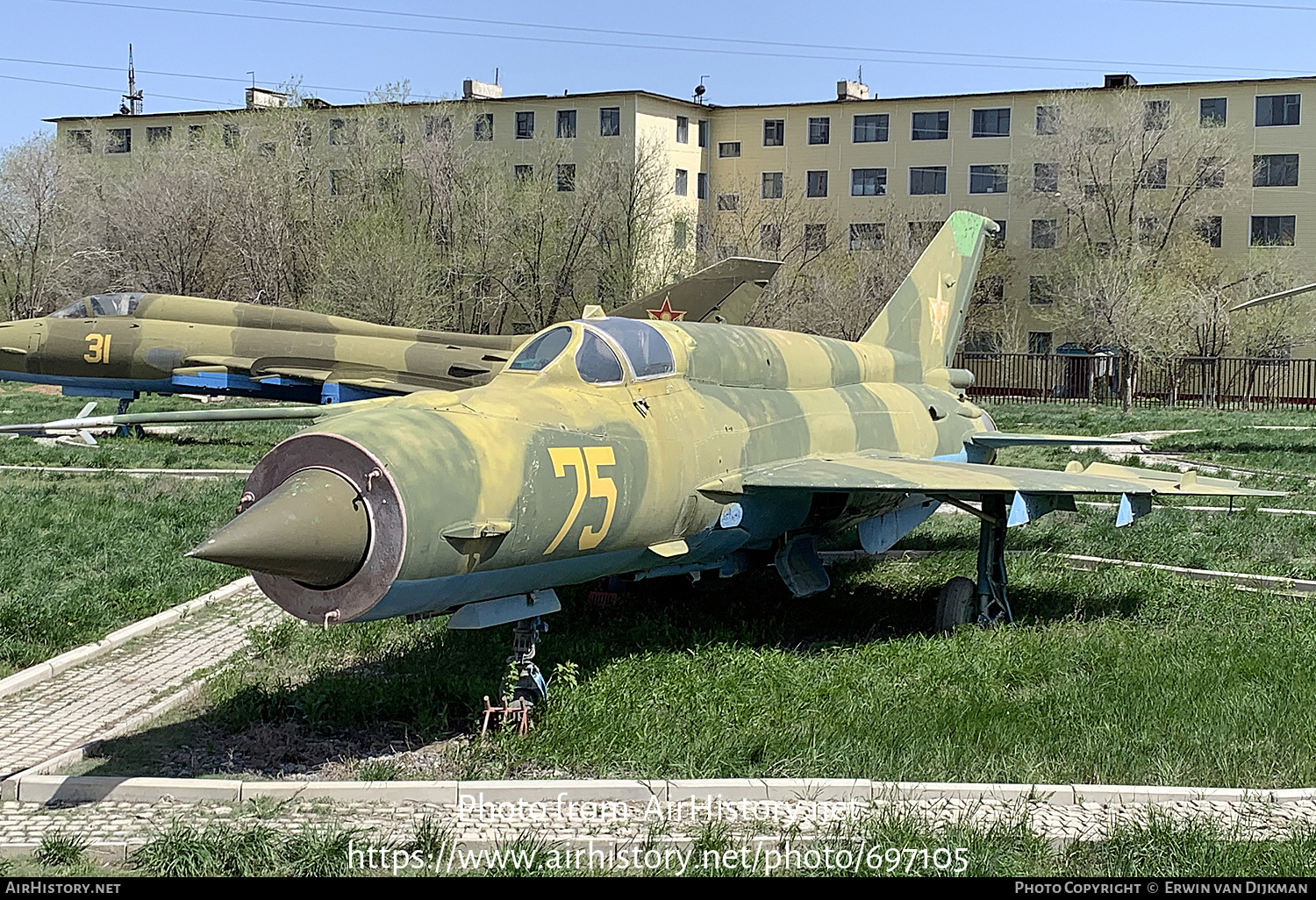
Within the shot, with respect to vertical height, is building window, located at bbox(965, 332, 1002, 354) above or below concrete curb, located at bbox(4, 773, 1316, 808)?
A: above

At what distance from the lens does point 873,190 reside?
6562cm

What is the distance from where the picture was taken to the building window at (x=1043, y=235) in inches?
2500

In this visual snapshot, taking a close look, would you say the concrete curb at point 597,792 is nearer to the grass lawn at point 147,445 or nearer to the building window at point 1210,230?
the grass lawn at point 147,445

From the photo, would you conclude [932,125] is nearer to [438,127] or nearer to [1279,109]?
[1279,109]

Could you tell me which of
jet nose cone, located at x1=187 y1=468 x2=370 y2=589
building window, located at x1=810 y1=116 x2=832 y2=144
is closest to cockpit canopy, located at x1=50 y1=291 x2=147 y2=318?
jet nose cone, located at x1=187 y1=468 x2=370 y2=589

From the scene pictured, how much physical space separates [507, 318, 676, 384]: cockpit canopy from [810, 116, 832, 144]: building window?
195 ft

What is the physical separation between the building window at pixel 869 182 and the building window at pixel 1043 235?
783cm

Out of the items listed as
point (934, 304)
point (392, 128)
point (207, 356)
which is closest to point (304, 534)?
point (934, 304)

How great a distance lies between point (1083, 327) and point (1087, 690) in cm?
5293

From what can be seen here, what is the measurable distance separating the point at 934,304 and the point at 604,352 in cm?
747

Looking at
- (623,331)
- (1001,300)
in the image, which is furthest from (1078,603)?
(1001,300)

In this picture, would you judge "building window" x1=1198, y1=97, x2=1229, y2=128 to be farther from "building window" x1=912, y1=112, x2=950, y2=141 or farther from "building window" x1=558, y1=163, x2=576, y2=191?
"building window" x1=558, y1=163, x2=576, y2=191

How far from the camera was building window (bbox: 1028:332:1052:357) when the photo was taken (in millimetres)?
64500

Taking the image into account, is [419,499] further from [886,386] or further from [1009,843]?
[886,386]
